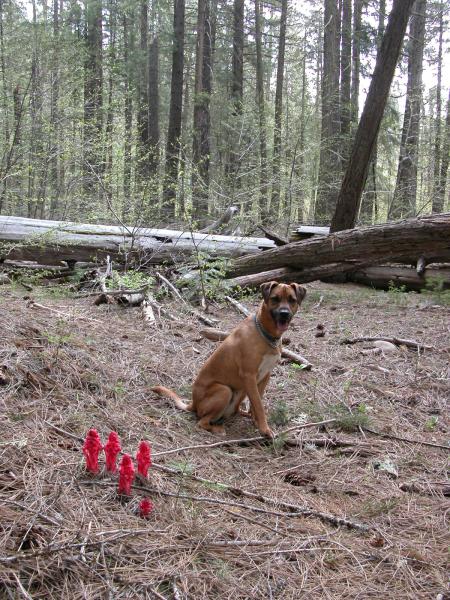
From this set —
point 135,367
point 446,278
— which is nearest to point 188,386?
point 135,367

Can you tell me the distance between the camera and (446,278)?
10234 mm

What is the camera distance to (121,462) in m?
2.73

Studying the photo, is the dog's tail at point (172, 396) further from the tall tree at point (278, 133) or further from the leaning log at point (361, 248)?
the tall tree at point (278, 133)

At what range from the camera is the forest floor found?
7.30ft

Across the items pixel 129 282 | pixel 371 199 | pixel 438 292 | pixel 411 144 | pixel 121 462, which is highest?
pixel 411 144

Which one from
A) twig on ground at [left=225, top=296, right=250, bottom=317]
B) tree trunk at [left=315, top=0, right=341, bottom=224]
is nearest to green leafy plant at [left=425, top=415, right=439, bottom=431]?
twig on ground at [left=225, top=296, right=250, bottom=317]

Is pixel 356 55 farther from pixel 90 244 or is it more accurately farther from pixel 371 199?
pixel 90 244

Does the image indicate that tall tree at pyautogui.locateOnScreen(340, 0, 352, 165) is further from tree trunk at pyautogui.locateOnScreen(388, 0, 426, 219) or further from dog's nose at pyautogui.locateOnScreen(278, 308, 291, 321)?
dog's nose at pyautogui.locateOnScreen(278, 308, 291, 321)

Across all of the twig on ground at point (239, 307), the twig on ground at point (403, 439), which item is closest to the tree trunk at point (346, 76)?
the twig on ground at point (239, 307)

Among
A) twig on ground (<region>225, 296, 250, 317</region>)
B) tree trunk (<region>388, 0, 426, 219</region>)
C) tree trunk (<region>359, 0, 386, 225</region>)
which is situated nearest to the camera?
twig on ground (<region>225, 296, 250, 317</region>)

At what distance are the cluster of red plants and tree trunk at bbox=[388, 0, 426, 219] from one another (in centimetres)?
1431

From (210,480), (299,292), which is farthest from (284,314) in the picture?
(210,480)

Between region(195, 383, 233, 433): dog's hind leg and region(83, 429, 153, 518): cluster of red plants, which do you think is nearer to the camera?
region(83, 429, 153, 518): cluster of red plants

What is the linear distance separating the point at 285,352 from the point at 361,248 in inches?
154
